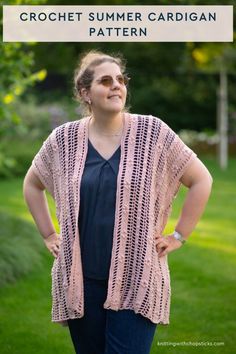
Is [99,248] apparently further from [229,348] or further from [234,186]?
[234,186]

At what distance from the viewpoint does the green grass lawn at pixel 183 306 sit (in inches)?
202

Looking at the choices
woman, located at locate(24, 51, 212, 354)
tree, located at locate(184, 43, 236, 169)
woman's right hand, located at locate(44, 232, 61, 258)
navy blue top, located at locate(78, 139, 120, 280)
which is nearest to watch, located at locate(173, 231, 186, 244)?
woman, located at locate(24, 51, 212, 354)

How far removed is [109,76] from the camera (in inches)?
126

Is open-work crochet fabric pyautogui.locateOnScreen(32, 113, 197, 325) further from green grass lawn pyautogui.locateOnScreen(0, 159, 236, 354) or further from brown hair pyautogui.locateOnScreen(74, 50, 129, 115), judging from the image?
green grass lawn pyautogui.locateOnScreen(0, 159, 236, 354)

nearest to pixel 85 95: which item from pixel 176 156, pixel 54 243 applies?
pixel 176 156

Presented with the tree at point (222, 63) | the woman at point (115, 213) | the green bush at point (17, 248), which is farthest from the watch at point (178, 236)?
the tree at point (222, 63)

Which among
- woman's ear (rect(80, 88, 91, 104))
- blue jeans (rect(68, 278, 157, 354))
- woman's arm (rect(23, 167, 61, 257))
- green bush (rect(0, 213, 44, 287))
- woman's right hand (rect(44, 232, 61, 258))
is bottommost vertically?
green bush (rect(0, 213, 44, 287))

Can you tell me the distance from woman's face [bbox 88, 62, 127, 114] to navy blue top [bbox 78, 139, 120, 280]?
0.20m

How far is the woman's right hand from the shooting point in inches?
134

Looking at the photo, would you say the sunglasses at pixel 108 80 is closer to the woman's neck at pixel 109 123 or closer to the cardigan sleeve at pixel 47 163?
the woman's neck at pixel 109 123

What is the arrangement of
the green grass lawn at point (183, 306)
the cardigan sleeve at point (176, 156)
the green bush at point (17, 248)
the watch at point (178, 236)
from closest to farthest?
the cardigan sleeve at point (176, 156), the watch at point (178, 236), the green grass lawn at point (183, 306), the green bush at point (17, 248)

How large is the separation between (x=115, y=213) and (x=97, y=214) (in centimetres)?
8

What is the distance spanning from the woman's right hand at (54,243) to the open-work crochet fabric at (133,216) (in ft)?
0.34

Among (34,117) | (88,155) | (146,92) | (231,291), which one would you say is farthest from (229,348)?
(146,92)
